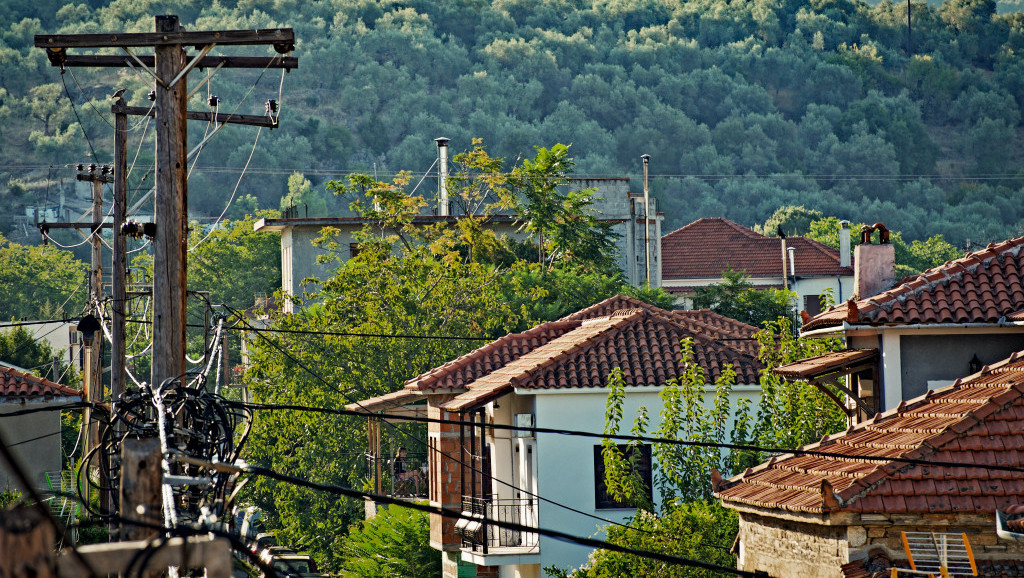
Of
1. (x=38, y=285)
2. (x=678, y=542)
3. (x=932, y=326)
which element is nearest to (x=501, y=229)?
(x=678, y=542)

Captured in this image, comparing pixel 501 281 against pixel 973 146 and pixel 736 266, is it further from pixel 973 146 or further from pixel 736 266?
pixel 973 146

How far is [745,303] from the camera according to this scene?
47250 mm

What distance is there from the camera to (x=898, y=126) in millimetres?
160125

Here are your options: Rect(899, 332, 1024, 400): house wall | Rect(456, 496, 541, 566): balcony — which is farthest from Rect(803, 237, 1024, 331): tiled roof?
Rect(456, 496, 541, 566): balcony

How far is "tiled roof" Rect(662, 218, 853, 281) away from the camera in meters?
73.0

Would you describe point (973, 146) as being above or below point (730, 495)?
above

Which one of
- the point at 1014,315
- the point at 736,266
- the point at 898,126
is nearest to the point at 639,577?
the point at 1014,315

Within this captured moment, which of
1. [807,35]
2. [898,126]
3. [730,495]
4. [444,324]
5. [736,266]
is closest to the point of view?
[730,495]

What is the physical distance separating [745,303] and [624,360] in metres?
20.4

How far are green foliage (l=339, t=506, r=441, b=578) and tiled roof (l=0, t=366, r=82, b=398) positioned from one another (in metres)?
7.18

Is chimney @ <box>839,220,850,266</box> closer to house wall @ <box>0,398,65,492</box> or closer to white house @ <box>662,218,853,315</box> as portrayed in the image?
white house @ <box>662,218,853,315</box>

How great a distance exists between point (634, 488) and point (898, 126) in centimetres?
14328

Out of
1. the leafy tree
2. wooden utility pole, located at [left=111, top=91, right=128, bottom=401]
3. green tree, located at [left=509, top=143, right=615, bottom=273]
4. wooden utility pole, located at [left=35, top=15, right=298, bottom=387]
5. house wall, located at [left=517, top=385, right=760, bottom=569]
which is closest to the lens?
wooden utility pole, located at [left=35, top=15, right=298, bottom=387]

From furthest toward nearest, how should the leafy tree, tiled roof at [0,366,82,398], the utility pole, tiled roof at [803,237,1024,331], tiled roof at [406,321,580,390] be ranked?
1. the leafy tree
2. tiled roof at [406,321,580,390]
3. tiled roof at [0,366,82,398]
4. the utility pole
5. tiled roof at [803,237,1024,331]
